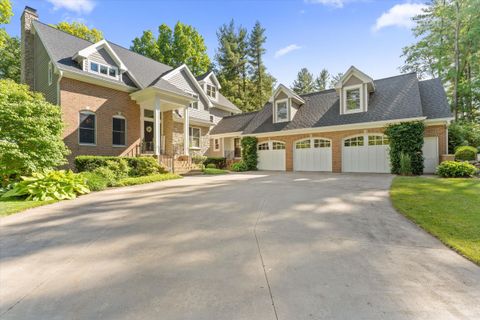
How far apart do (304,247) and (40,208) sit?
666 centimetres

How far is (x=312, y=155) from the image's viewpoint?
15805 millimetres


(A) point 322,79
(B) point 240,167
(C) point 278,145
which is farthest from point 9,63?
(A) point 322,79

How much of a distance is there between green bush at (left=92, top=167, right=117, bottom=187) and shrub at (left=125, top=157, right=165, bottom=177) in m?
1.68

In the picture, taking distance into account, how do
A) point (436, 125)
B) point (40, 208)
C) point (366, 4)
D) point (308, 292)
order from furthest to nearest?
point (436, 125)
point (366, 4)
point (40, 208)
point (308, 292)

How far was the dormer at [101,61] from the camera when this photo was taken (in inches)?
503

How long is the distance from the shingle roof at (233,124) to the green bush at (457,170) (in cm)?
1397

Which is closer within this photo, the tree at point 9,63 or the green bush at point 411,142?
the green bush at point 411,142

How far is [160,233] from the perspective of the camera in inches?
156

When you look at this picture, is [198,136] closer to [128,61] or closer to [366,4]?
[128,61]

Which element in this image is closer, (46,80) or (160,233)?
(160,233)

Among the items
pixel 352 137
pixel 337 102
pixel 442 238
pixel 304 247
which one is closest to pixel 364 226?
pixel 442 238

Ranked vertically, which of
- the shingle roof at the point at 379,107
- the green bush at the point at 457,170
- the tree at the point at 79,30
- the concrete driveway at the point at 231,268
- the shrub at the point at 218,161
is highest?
the tree at the point at 79,30

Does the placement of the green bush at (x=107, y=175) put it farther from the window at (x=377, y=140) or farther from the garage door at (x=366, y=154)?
the window at (x=377, y=140)

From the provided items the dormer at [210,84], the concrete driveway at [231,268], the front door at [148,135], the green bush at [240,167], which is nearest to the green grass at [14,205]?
the concrete driveway at [231,268]
